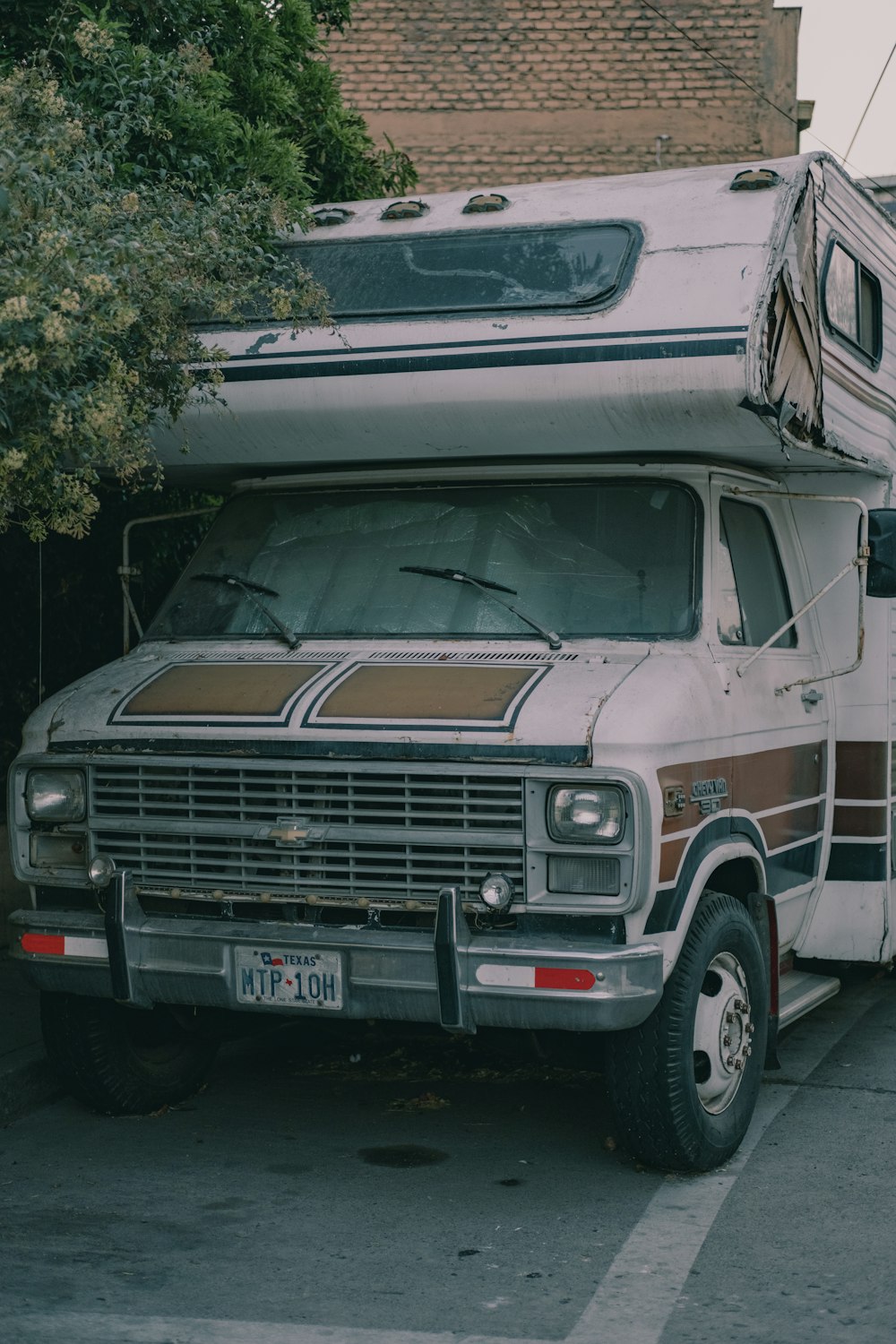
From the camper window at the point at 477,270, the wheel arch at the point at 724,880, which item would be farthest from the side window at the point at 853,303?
the wheel arch at the point at 724,880

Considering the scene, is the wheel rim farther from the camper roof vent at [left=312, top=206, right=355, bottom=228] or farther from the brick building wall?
the brick building wall

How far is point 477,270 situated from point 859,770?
8.50 feet

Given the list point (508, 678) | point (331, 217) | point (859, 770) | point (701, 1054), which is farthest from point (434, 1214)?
point (331, 217)

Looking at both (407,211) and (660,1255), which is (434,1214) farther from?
(407,211)

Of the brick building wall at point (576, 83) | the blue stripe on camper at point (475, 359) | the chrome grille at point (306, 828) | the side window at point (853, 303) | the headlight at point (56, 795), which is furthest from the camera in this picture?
the brick building wall at point (576, 83)

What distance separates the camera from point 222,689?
218 inches

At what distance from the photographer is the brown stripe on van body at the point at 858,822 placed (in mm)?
6816

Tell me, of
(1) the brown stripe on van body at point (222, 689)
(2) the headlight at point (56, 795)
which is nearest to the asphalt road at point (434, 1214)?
(2) the headlight at point (56, 795)

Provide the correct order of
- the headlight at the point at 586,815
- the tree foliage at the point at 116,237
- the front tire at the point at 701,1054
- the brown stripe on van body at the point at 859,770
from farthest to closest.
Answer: the brown stripe on van body at the point at 859,770
the front tire at the point at 701,1054
the headlight at the point at 586,815
the tree foliage at the point at 116,237

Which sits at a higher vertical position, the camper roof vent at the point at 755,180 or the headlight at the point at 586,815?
the camper roof vent at the point at 755,180

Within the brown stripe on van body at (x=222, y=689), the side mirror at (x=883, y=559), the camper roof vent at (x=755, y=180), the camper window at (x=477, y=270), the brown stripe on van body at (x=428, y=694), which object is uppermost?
the camper roof vent at (x=755, y=180)

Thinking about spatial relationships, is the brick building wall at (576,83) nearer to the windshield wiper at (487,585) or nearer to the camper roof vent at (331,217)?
the camper roof vent at (331,217)

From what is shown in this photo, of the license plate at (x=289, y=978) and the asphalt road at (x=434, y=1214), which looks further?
the license plate at (x=289, y=978)

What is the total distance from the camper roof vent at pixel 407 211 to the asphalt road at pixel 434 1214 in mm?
3117
